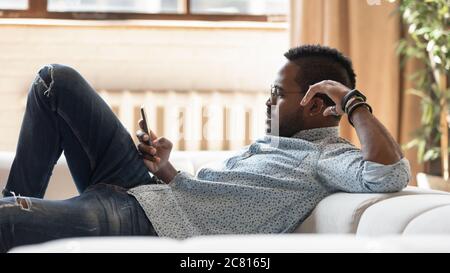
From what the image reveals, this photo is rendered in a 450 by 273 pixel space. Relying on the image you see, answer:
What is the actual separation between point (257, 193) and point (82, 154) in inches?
17.5

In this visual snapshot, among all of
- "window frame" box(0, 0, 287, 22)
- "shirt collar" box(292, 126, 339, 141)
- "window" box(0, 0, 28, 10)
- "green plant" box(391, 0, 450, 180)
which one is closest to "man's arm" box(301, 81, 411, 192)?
"shirt collar" box(292, 126, 339, 141)

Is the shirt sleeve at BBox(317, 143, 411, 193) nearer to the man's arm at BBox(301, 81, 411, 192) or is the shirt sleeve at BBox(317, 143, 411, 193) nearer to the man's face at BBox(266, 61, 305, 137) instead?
the man's arm at BBox(301, 81, 411, 192)

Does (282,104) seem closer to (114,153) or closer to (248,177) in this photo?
(248,177)

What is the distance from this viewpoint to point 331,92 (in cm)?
158

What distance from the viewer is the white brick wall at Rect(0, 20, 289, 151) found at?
145 inches

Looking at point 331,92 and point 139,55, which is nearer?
point 331,92

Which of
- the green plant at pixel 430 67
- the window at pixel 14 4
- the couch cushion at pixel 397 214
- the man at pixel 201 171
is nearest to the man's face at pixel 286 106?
the man at pixel 201 171

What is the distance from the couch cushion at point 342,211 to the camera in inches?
55.2

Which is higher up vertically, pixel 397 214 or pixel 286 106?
pixel 286 106

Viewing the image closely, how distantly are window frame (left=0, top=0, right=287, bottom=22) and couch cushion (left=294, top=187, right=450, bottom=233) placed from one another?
237 cm

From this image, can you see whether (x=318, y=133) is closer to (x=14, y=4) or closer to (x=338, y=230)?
(x=338, y=230)

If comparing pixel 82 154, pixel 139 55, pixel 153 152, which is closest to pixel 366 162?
pixel 153 152

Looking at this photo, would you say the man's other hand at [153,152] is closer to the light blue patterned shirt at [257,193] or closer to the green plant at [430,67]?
the light blue patterned shirt at [257,193]
